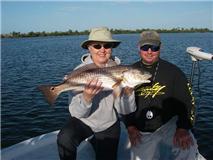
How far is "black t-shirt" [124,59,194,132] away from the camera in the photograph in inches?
189

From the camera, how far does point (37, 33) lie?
122 meters

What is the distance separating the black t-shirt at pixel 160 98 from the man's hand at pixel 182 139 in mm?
236

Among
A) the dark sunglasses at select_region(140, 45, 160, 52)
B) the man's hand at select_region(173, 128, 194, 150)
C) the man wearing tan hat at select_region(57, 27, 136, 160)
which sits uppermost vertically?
the dark sunglasses at select_region(140, 45, 160, 52)

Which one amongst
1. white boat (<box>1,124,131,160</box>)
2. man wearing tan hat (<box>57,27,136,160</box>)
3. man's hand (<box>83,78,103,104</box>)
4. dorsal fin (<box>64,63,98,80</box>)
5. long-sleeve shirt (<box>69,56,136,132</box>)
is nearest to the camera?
man's hand (<box>83,78,103,104</box>)

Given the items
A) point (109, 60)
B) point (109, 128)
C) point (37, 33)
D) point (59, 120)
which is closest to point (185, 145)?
point (109, 128)

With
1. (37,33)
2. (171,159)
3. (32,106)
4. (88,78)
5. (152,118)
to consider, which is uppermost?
(88,78)

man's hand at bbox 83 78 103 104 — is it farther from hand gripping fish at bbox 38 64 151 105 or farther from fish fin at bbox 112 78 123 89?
fish fin at bbox 112 78 123 89

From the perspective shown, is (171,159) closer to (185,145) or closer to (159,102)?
(185,145)

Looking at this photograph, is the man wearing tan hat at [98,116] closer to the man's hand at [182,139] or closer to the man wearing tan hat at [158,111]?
the man wearing tan hat at [158,111]

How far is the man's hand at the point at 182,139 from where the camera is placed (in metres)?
4.58

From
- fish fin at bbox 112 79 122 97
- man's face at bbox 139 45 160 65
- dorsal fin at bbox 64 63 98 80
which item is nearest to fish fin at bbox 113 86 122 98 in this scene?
fish fin at bbox 112 79 122 97

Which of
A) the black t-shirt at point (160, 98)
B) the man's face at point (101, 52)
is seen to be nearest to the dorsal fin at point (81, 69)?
the man's face at point (101, 52)

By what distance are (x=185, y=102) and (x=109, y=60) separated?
1296mm

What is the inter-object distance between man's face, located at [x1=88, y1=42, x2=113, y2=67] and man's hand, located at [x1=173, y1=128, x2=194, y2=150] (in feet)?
4.82
